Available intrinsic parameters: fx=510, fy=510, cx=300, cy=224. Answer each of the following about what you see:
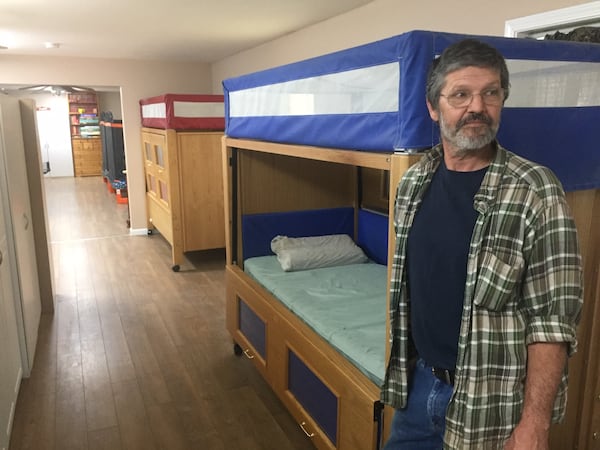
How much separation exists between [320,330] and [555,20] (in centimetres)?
167

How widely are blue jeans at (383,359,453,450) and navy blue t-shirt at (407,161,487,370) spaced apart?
7 cm

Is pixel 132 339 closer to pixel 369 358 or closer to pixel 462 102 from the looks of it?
pixel 369 358

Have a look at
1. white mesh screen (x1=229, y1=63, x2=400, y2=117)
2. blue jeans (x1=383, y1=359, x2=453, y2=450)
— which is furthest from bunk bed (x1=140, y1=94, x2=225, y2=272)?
blue jeans (x1=383, y1=359, x2=453, y2=450)

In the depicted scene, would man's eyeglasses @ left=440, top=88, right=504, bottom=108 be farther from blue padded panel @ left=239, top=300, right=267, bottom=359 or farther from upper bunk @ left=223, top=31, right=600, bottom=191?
blue padded panel @ left=239, top=300, right=267, bottom=359

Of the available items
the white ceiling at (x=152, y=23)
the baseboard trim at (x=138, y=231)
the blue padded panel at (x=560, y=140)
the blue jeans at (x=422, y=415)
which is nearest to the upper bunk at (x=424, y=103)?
the blue padded panel at (x=560, y=140)

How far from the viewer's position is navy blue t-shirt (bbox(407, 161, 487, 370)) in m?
1.25

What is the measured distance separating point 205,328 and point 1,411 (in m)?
1.65

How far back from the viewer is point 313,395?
2.21 m

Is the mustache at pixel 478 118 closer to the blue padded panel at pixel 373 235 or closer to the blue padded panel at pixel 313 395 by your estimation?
the blue padded panel at pixel 313 395

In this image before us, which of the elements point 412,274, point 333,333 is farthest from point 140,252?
point 412,274

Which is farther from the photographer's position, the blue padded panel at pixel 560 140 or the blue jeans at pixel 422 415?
the blue padded panel at pixel 560 140

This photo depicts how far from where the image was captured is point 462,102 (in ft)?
4.00

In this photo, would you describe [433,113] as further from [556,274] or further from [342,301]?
[342,301]

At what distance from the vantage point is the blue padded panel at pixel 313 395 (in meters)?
2.06
